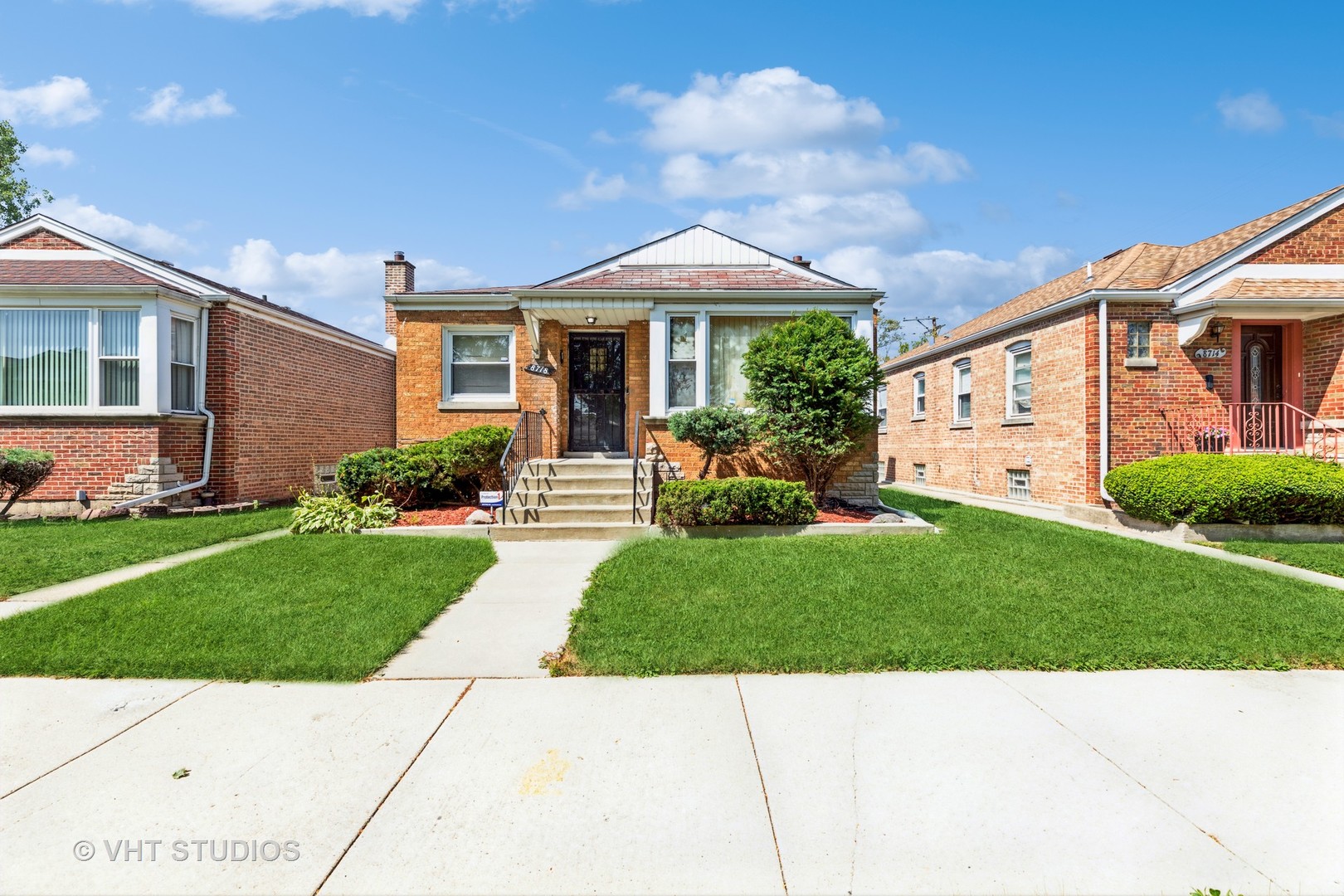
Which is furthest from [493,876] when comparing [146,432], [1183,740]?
[146,432]

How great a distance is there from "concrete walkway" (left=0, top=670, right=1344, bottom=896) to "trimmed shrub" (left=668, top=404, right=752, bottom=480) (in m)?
6.26

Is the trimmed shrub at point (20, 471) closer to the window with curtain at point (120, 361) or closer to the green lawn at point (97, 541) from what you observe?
the green lawn at point (97, 541)

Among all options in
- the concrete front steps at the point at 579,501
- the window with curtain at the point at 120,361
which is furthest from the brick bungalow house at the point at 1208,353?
the window with curtain at the point at 120,361

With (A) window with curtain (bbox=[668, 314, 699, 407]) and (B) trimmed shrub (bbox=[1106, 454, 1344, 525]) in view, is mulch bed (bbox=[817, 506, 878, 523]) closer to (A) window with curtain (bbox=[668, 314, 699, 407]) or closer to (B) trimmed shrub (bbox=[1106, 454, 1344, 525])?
(A) window with curtain (bbox=[668, 314, 699, 407])

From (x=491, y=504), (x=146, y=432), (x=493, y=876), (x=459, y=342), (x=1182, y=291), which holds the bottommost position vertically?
(x=493, y=876)

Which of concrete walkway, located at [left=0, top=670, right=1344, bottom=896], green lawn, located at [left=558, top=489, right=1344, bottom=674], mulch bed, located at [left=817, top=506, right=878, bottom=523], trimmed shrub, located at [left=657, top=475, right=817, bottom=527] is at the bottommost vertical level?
concrete walkway, located at [left=0, top=670, right=1344, bottom=896]

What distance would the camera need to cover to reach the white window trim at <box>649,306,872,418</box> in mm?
11000

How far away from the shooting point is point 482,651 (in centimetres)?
466

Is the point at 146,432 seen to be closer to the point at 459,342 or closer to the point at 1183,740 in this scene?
the point at 459,342

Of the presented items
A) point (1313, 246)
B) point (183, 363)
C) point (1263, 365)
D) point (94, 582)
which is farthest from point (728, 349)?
point (1313, 246)

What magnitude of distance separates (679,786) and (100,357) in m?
12.6

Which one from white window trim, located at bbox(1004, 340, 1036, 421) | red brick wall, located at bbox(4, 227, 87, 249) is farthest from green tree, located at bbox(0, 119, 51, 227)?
white window trim, located at bbox(1004, 340, 1036, 421)

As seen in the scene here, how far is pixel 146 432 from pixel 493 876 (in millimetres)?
11671

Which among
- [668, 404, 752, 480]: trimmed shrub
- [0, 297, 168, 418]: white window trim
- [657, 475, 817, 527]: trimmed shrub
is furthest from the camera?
[0, 297, 168, 418]: white window trim
